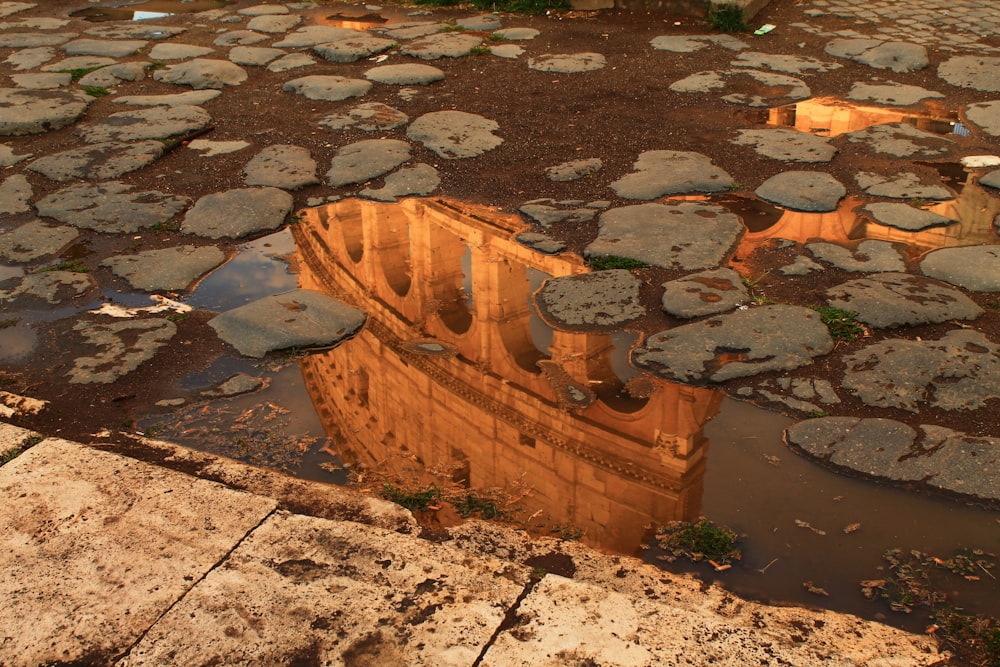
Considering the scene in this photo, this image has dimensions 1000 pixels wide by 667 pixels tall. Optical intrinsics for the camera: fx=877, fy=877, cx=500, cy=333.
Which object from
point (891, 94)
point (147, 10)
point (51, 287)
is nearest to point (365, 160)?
point (51, 287)

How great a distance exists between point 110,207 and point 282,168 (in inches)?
39.9

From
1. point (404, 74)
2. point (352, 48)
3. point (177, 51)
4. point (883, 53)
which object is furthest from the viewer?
point (177, 51)

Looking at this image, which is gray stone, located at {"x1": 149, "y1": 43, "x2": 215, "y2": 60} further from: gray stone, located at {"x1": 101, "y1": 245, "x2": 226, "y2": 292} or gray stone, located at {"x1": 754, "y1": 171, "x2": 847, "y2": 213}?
gray stone, located at {"x1": 754, "y1": 171, "x2": 847, "y2": 213}

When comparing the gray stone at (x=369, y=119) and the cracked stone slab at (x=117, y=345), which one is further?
the gray stone at (x=369, y=119)

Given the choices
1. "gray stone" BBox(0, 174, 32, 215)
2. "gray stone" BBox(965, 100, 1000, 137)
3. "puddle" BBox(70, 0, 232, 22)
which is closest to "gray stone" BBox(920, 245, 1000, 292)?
"gray stone" BBox(965, 100, 1000, 137)

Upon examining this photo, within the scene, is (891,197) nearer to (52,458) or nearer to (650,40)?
(650,40)

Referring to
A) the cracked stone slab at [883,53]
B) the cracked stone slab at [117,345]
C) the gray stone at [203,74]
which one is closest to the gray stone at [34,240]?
the cracked stone slab at [117,345]

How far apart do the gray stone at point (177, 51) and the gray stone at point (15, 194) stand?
107 inches

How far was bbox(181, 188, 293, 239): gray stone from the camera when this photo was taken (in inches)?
187

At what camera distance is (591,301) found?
3910 mm

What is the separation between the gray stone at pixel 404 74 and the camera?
690 cm

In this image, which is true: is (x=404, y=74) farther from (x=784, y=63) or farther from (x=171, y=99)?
(x=784, y=63)

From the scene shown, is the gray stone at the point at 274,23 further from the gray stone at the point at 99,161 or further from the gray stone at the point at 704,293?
the gray stone at the point at 704,293

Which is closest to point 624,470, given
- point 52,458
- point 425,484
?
point 425,484
